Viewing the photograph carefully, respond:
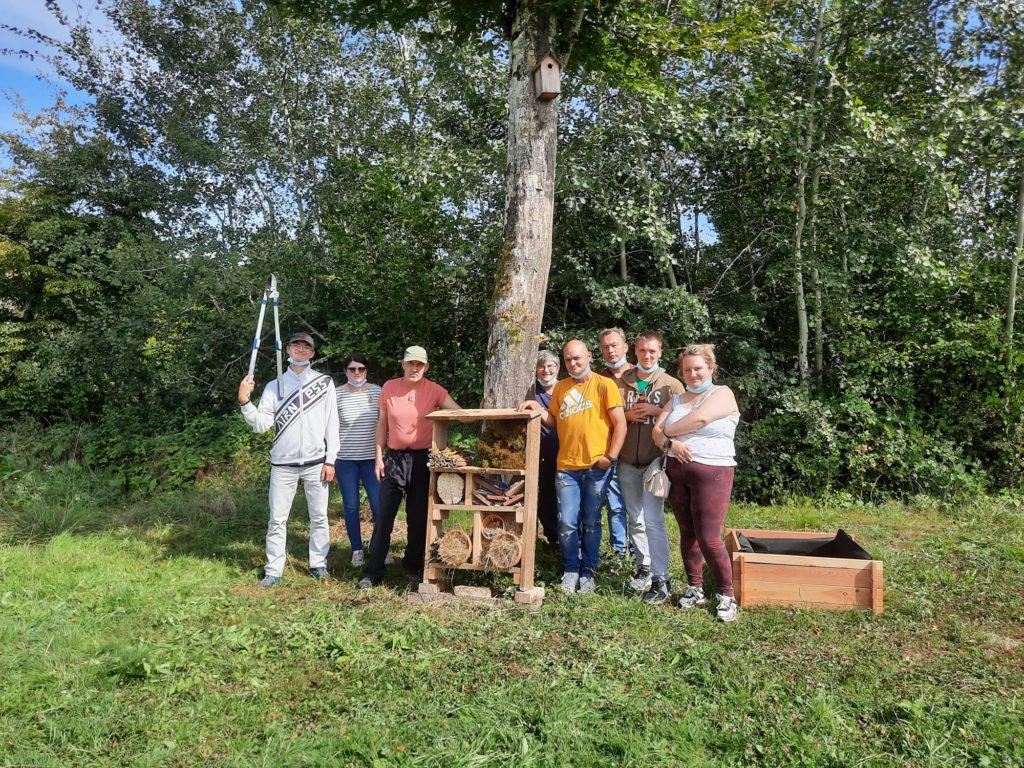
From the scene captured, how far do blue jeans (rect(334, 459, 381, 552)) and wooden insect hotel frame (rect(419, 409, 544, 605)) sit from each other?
39.8 inches

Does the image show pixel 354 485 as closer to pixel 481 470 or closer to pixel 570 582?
pixel 481 470

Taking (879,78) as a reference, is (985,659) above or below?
below

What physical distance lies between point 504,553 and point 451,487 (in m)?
0.60

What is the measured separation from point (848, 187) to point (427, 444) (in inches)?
247

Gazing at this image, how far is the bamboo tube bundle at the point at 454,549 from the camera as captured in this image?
15.2 ft

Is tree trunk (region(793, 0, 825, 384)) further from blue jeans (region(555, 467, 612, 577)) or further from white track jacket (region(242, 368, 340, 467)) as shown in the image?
white track jacket (region(242, 368, 340, 467))

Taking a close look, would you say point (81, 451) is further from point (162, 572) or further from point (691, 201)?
point (691, 201)

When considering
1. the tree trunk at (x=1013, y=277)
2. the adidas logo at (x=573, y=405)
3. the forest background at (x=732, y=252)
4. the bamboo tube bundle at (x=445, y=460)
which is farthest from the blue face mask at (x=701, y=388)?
the tree trunk at (x=1013, y=277)

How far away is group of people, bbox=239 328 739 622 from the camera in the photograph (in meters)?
4.20

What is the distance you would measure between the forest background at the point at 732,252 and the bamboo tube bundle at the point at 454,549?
3.94m

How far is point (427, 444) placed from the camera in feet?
16.5

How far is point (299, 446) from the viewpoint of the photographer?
5125mm

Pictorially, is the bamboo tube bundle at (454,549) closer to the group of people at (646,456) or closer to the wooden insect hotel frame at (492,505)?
the wooden insect hotel frame at (492,505)

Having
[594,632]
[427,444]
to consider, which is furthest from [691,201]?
[594,632]
